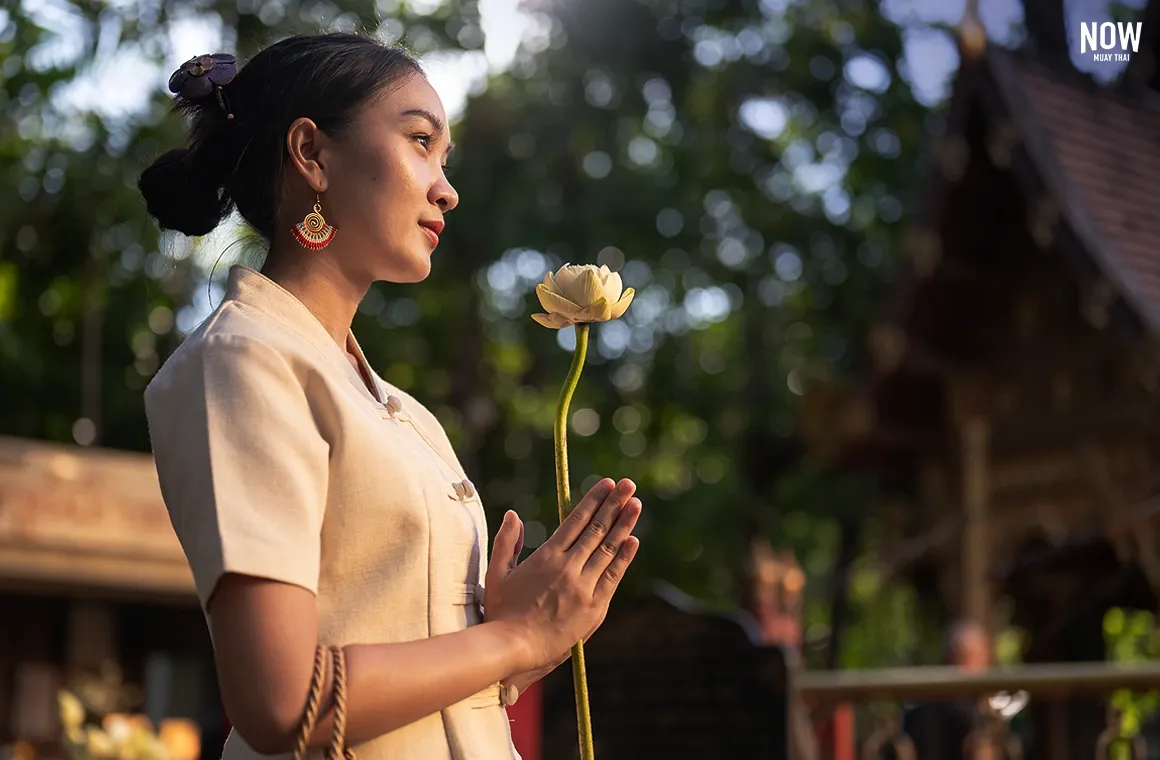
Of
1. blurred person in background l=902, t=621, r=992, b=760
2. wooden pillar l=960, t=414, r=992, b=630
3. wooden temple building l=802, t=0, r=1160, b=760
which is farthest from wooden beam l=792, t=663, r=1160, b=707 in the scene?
wooden pillar l=960, t=414, r=992, b=630

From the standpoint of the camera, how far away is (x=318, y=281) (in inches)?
78.6

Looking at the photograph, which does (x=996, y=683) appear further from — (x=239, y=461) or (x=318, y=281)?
(x=239, y=461)

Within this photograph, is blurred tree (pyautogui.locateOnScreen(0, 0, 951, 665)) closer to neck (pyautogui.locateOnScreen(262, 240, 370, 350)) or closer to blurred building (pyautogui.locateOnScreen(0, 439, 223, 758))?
blurred building (pyautogui.locateOnScreen(0, 439, 223, 758))

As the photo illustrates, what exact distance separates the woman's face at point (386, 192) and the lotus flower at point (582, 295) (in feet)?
0.56

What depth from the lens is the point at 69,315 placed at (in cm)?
1647

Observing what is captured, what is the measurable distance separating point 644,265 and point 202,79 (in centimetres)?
1618

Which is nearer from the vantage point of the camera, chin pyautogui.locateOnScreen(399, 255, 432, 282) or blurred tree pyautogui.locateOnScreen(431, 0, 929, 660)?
chin pyautogui.locateOnScreen(399, 255, 432, 282)

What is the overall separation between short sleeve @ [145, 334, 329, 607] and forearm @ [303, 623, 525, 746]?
0.11m

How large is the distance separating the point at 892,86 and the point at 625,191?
12.8ft

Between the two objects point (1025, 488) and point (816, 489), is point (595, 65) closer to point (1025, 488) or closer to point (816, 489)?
point (816, 489)

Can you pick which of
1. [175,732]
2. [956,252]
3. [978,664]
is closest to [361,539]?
[175,732]

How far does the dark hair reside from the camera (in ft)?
6.56

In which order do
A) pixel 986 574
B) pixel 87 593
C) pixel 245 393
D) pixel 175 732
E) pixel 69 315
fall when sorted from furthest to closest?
pixel 69 315 < pixel 87 593 < pixel 986 574 < pixel 175 732 < pixel 245 393

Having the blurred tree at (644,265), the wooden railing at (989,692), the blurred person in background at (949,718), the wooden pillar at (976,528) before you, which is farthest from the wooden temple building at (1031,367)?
the blurred tree at (644,265)
